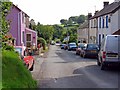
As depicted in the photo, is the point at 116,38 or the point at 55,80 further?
the point at 116,38

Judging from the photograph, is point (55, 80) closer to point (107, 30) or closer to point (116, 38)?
point (116, 38)

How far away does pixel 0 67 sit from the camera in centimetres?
1096

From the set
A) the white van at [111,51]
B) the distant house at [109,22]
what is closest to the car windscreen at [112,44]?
the white van at [111,51]

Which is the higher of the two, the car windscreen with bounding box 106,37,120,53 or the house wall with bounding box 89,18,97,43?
the house wall with bounding box 89,18,97,43

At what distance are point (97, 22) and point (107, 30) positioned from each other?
8.58m

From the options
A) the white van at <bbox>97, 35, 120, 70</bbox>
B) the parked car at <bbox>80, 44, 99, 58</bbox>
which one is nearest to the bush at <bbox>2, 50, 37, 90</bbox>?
the white van at <bbox>97, 35, 120, 70</bbox>

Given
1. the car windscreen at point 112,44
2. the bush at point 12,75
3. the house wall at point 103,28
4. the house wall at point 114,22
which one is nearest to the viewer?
the bush at point 12,75

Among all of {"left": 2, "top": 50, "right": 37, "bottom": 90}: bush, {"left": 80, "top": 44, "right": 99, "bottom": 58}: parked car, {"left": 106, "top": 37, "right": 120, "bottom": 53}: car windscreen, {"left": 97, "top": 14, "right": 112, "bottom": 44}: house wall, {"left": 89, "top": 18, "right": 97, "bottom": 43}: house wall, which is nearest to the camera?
{"left": 2, "top": 50, "right": 37, "bottom": 90}: bush

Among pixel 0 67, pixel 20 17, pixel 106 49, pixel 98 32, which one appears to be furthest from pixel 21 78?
pixel 98 32

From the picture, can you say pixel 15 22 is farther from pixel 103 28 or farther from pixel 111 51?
pixel 111 51

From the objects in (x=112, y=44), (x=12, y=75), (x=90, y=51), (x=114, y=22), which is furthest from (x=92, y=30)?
(x=12, y=75)

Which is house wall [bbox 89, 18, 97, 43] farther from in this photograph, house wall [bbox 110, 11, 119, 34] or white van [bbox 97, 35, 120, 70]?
white van [bbox 97, 35, 120, 70]

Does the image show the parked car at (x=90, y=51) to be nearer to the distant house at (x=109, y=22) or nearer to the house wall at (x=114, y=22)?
the distant house at (x=109, y=22)

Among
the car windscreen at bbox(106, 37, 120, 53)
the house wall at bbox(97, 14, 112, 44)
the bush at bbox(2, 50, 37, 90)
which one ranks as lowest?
the bush at bbox(2, 50, 37, 90)
